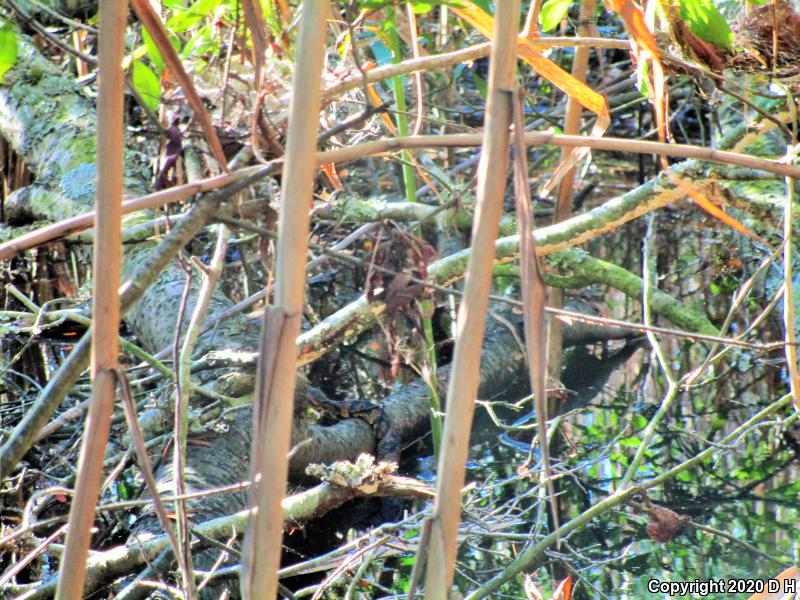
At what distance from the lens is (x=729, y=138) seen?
135 centimetres

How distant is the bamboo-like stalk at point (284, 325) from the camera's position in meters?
0.40

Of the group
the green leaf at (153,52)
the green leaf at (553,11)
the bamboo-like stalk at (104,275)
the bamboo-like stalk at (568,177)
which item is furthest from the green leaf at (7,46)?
the bamboo-like stalk at (568,177)

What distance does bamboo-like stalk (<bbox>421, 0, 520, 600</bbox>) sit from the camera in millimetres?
404

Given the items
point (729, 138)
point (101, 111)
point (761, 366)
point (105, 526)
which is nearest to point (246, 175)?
point (101, 111)

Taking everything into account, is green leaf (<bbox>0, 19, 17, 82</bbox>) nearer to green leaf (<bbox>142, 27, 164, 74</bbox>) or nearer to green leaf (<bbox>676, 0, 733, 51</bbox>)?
green leaf (<bbox>142, 27, 164, 74</bbox>)

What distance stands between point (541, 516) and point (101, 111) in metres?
0.89

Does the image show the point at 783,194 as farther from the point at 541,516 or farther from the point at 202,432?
the point at 202,432

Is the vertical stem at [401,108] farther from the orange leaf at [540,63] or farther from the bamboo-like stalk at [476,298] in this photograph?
the bamboo-like stalk at [476,298]

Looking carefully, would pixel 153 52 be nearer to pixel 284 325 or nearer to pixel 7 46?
pixel 7 46

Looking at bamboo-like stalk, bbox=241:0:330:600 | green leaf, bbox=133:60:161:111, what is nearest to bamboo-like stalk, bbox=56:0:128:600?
bamboo-like stalk, bbox=241:0:330:600

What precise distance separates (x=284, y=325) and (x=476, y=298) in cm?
10

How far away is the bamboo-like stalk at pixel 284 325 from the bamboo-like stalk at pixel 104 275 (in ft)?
0.28

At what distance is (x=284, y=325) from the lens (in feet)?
1.33

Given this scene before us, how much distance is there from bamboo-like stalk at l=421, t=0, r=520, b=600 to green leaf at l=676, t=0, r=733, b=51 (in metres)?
0.38
